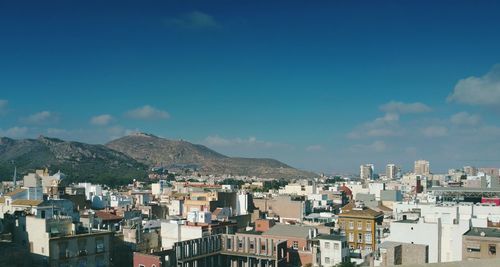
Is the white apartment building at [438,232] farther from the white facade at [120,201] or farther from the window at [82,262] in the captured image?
the white facade at [120,201]

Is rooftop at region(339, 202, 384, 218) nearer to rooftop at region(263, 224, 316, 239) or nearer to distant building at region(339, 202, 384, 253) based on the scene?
distant building at region(339, 202, 384, 253)

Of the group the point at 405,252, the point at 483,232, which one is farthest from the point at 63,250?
the point at 483,232

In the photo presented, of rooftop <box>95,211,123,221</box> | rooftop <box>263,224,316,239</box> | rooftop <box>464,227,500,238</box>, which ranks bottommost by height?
rooftop <box>263,224,316,239</box>

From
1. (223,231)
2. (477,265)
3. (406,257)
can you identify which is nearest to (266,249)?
(223,231)

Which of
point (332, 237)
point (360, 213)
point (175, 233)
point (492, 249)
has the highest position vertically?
point (360, 213)

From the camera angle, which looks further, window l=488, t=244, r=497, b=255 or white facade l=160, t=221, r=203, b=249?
white facade l=160, t=221, r=203, b=249

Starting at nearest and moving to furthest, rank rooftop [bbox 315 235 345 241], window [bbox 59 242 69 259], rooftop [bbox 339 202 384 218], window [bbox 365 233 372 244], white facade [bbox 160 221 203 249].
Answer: window [bbox 59 242 69 259] → rooftop [bbox 315 235 345 241] → white facade [bbox 160 221 203 249] → window [bbox 365 233 372 244] → rooftop [bbox 339 202 384 218]

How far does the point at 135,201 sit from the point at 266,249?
160 feet

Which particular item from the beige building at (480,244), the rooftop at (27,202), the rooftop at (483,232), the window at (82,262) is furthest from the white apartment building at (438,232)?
the rooftop at (27,202)

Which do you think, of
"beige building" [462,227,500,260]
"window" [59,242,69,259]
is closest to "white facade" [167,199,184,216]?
"window" [59,242,69,259]

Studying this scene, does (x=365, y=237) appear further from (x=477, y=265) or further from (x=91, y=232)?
(x=477, y=265)

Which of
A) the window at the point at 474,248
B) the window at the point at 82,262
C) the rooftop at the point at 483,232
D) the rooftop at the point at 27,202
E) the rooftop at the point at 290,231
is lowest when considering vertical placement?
the window at the point at 82,262

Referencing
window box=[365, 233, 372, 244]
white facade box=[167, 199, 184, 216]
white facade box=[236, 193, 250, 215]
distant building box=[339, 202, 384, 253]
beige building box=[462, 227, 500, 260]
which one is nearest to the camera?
beige building box=[462, 227, 500, 260]

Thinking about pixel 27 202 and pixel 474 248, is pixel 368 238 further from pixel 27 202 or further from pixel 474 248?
pixel 27 202
